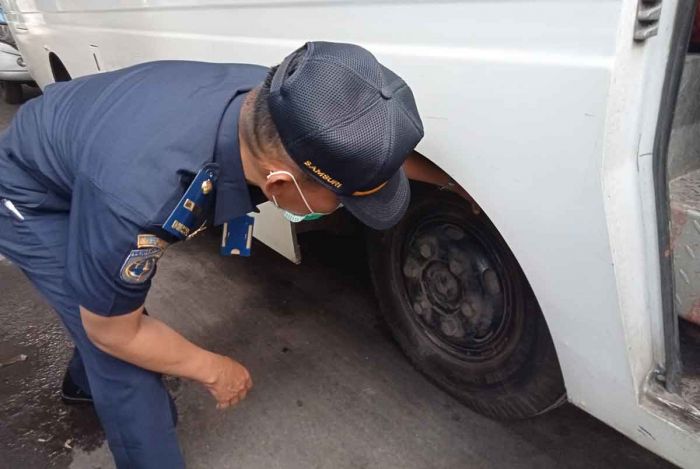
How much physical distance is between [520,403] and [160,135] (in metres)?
1.32

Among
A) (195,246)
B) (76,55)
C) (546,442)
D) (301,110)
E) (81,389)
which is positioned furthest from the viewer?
(76,55)

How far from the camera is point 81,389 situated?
2080 mm

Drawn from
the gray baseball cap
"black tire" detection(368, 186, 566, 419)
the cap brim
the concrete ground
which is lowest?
the concrete ground

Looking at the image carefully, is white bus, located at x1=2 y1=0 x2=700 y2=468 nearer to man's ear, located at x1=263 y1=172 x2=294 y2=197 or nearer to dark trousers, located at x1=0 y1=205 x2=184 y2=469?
man's ear, located at x1=263 y1=172 x2=294 y2=197

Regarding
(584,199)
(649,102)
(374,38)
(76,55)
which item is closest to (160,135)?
(374,38)

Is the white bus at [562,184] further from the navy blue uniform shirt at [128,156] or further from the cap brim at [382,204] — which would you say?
the navy blue uniform shirt at [128,156]

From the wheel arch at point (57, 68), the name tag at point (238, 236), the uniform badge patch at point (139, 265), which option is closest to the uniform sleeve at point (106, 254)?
the uniform badge patch at point (139, 265)

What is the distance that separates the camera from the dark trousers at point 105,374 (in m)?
1.50

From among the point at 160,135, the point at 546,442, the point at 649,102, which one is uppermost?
the point at 160,135

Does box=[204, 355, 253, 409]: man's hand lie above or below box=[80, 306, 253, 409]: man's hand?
below

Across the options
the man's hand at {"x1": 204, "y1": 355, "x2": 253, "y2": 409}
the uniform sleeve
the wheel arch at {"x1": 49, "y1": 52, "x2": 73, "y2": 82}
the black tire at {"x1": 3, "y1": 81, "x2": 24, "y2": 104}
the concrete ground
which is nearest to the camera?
the uniform sleeve

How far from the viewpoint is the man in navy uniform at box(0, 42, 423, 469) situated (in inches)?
40.1

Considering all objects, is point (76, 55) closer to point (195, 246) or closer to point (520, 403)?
point (195, 246)

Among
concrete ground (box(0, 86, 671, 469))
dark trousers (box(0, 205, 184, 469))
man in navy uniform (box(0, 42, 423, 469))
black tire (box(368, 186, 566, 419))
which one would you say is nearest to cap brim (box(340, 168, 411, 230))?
man in navy uniform (box(0, 42, 423, 469))
